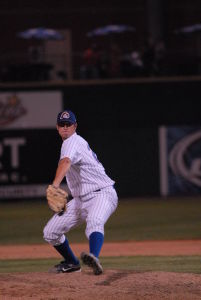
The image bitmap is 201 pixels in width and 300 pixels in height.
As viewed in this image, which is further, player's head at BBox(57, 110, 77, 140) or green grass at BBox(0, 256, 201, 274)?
green grass at BBox(0, 256, 201, 274)

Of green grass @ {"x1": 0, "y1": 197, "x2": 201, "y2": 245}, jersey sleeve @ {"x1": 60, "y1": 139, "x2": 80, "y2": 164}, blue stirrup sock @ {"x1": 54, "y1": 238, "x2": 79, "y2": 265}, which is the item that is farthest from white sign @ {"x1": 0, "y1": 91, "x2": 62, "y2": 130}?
jersey sleeve @ {"x1": 60, "y1": 139, "x2": 80, "y2": 164}

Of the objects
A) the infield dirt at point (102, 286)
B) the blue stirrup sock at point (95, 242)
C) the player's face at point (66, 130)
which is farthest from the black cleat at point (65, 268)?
the player's face at point (66, 130)

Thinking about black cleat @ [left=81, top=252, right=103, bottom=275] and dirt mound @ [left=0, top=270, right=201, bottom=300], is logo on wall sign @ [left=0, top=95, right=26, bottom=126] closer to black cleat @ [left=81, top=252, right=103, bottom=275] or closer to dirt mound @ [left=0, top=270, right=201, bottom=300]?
dirt mound @ [left=0, top=270, right=201, bottom=300]

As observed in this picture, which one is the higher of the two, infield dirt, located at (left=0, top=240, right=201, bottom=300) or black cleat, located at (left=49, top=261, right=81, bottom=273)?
infield dirt, located at (left=0, top=240, right=201, bottom=300)

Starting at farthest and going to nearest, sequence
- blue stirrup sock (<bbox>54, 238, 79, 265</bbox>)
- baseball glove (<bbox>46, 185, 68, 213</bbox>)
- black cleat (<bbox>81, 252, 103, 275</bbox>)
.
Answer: blue stirrup sock (<bbox>54, 238, 79, 265</bbox>), black cleat (<bbox>81, 252, 103, 275</bbox>), baseball glove (<bbox>46, 185, 68, 213</bbox>)

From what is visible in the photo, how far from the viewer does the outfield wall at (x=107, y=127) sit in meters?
20.2

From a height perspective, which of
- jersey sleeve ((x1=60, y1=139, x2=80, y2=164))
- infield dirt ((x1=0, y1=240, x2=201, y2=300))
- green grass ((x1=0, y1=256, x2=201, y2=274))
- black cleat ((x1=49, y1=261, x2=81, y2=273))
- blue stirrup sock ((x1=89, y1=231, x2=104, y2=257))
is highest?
jersey sleeve ((x1=60, y1=139, x2=80, y2=164))

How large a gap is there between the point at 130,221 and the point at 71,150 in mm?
8701

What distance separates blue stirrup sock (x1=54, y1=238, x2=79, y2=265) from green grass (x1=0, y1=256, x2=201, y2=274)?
3.22 feet

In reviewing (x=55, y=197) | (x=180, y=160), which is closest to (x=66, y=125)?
(x=55, y=197)

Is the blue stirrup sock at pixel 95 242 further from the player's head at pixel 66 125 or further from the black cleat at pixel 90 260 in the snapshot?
the player's head at pixel 66 125

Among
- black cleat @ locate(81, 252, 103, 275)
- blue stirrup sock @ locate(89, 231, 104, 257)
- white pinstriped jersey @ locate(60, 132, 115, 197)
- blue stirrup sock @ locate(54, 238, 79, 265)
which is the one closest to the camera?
black cleat @ locate(81, 252, 103, 275)

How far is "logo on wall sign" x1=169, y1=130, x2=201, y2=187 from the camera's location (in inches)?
809

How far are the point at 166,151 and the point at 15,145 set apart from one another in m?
3.97
